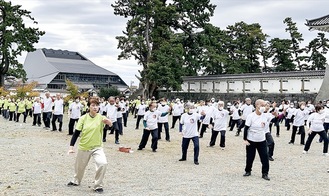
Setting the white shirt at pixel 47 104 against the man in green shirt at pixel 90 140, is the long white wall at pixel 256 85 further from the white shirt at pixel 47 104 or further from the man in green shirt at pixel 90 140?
the man in green shirt at pixel 90 140

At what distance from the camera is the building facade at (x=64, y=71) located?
83312 mm

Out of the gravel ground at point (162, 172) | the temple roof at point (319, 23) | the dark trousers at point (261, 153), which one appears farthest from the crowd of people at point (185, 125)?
the temple roof at point (319, 23)

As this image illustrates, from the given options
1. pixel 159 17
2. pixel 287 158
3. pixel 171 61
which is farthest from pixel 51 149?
pixel 159 17

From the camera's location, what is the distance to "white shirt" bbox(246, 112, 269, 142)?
29.8 feet

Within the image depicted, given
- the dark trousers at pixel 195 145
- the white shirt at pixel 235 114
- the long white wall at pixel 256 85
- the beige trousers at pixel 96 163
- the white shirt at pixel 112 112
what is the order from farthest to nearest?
the long white wall at pixel 256 85 < the white shirt at pixel 235 114 < the white shirt at pixel 112 112 < the dark trousers at pixel 195 145 < the beige trousers at pixel 96 163

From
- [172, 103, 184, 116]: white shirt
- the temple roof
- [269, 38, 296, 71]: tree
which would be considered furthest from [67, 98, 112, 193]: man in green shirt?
[269, 38, 296, 71]: tree

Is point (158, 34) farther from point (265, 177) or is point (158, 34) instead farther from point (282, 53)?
point (265, 177)

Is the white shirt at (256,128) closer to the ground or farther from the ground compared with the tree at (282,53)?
closer to the ground

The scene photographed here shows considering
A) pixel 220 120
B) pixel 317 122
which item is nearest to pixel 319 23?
pixel 317 122

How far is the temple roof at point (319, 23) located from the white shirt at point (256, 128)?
21.2 meters

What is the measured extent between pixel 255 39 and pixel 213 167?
40.7m

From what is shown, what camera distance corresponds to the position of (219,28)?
4784cm

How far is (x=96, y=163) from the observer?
713 centimetres

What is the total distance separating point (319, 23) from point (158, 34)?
20128 millimetres
